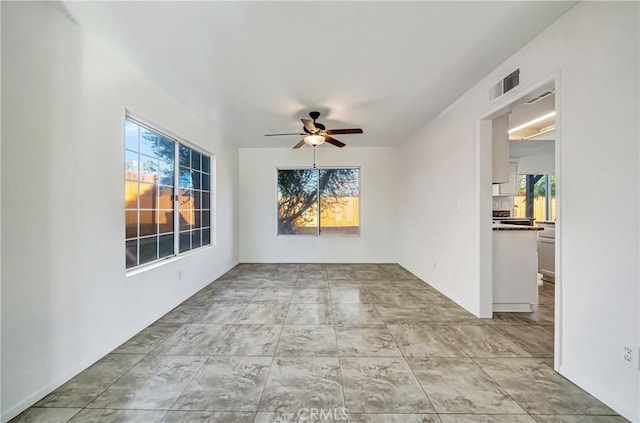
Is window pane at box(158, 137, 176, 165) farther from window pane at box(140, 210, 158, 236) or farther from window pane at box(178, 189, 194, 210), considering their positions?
window pane at box(140, 210, 158, 236)

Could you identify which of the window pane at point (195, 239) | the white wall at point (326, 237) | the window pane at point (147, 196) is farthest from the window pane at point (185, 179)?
the white wall at point (326, 237)

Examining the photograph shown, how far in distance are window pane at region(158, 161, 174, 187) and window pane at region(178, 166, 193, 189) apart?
0.66ft

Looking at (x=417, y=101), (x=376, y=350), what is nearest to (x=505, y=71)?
(x=417, y=101)

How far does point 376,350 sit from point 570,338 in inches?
56.1

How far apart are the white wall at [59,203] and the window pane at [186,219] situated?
1.11m

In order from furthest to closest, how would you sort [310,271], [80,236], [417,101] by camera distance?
[310,271] → [417,101] → [80,236]

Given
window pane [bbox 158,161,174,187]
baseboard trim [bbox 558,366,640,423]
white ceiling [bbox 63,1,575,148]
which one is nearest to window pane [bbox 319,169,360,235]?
white ceiling [bbox 63,1,575,148]

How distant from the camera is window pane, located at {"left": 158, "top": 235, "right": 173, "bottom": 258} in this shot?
3188mm

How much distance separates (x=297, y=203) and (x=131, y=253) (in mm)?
3848

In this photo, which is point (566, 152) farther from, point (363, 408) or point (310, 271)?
point (310, 271)

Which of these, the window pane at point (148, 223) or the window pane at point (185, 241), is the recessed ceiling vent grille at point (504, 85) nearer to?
the window pane at point (148, 223)

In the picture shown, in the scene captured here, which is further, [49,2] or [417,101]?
[417,101]

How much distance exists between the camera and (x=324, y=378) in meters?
1.90

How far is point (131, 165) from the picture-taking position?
8.77 feet
